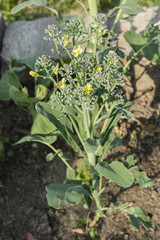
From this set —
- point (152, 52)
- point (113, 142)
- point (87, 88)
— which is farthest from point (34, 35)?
point (87, 88)

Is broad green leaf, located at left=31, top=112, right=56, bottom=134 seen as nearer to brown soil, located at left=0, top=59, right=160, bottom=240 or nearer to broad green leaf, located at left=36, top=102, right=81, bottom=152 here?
broad green leaf, located at left=36, top=102, right=81, bottom=152

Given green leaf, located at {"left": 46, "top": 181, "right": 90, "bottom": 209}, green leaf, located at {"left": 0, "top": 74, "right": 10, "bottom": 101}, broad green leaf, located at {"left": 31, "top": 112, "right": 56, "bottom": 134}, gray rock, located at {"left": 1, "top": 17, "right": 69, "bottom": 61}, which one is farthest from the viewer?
gray rock, located at {"left": 1, "top": 17, "right": 69, "bottom": 61}

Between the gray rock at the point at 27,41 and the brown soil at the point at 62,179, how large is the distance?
0.47 metres

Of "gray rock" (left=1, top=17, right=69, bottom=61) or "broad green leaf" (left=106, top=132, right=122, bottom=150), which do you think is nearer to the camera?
"broad green leaf" (left=106, top=132, right=122, bottom=150)

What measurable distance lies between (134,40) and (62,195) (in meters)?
1.02

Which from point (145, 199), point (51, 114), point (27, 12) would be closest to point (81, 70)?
point (51, 114)

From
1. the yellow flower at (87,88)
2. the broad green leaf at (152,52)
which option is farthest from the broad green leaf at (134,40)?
the yellow flower at (87,88)

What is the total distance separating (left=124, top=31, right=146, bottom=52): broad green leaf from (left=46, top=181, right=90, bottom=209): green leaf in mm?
901

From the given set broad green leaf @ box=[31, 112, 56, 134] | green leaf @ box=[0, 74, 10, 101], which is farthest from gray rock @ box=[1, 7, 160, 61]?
broad green leaf @ box=[31, 112, 56, 134]

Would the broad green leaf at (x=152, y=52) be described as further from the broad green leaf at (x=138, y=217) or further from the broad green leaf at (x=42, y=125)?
the broad green leaf at (x=138, y=217)

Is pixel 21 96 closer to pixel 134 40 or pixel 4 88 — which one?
pixel 4 88

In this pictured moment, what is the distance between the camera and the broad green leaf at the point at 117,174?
1234mm

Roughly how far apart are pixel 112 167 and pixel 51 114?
0.40m

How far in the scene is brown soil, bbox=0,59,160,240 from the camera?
69.3 inches
